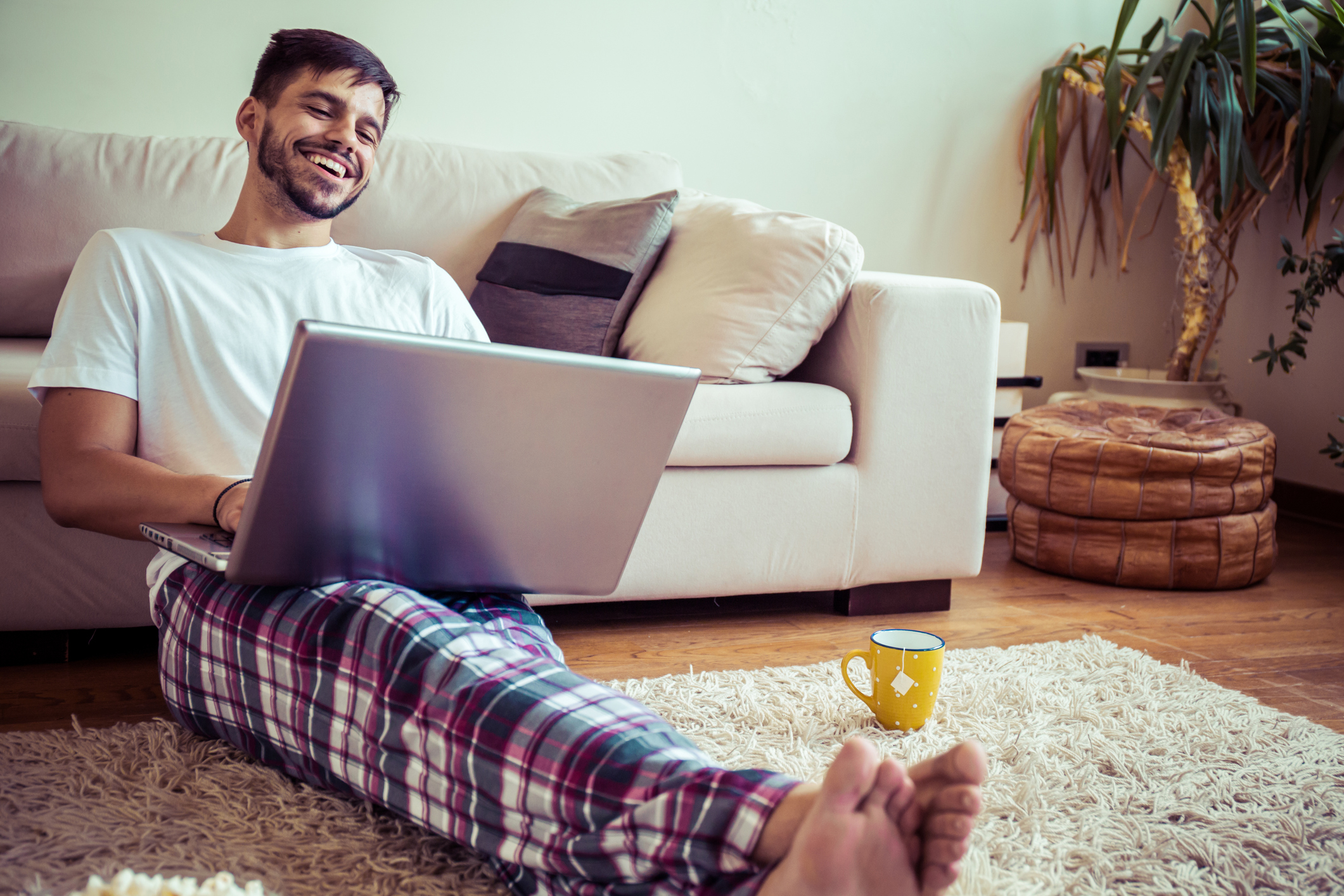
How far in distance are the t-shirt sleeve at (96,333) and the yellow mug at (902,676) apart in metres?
0.87

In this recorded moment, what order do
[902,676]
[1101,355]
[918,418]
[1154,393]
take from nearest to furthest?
1. [902,676]
2. [918,418]
3. [1154,393]
4. [1101,355]

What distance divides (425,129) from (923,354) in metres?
1.27

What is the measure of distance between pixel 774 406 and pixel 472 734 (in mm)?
1034

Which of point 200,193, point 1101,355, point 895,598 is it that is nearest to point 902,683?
point 895,598

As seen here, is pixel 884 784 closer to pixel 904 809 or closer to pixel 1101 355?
pixel 904 809

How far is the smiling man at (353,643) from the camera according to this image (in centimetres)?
65

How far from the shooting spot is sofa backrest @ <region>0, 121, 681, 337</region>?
6.12ft

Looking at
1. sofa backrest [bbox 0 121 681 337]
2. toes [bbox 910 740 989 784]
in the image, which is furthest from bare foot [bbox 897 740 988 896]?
sofa backrest [bbox 0 121 681 337]

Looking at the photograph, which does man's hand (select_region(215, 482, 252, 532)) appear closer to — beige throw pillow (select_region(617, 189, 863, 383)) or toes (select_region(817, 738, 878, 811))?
toes (select_region(817, 738, 878, 811))

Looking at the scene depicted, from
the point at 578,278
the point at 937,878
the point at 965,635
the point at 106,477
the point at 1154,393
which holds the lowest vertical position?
the point at 965,635

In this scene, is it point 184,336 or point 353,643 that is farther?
point 184,336

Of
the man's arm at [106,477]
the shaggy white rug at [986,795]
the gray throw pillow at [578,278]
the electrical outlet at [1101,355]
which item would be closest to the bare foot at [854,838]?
the shaggy white rug at [986,795]

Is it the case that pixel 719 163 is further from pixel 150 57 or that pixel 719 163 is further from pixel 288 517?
pixel 288 517

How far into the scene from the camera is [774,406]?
68.0 inches
